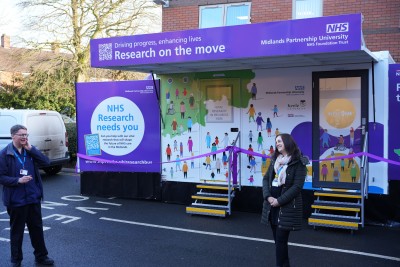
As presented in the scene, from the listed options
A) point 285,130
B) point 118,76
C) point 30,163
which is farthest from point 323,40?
point 118,76

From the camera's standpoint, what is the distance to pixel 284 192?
4.73 metres

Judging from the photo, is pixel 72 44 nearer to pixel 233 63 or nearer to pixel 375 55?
pixel 233 63

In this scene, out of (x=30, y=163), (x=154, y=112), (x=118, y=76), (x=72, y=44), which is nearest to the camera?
(x=30, y=163)

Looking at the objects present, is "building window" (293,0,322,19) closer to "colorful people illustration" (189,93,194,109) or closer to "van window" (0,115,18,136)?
"colorful people illustration" (189,93,194,109)

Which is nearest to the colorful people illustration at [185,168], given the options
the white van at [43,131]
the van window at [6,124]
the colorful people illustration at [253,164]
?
the colorful people illustration at [253,164]

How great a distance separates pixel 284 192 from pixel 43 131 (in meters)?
9.37

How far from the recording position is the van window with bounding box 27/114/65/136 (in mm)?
12023

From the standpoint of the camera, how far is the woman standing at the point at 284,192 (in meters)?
4.69

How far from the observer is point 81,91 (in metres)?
9.98

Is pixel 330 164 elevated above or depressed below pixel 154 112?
below

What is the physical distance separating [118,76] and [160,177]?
16952 mm

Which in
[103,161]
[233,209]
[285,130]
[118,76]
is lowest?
[233,209]

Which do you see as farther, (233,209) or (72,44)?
(72,44)

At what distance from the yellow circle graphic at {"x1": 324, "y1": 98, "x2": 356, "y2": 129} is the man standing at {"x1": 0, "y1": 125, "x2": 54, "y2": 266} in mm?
4935
